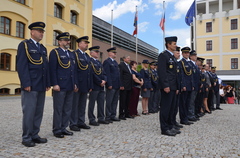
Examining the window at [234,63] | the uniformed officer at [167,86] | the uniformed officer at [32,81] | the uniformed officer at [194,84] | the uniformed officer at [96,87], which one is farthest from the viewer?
the window at [234,63]

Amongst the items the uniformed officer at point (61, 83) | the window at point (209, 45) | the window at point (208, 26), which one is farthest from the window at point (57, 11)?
the window at point (208, 26)

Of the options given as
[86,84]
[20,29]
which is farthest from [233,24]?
[86,84]

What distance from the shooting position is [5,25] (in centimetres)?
1856

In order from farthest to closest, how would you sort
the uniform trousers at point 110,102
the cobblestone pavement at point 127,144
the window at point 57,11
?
the window at point 57,11, the uniform trousers at point 110,102, the cobblestone pavement at point 127,144

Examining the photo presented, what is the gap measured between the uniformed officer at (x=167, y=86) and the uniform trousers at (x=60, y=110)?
226 cm

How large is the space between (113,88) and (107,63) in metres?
0.82

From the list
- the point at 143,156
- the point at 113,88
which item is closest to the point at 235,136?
the point at 143,156

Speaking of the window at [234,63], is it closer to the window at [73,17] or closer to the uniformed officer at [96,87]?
the window at [73,17]

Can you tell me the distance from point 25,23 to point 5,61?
12.5 feet

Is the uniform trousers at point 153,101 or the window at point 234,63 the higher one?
the window at point 234,63

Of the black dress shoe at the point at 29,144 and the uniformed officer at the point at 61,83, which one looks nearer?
the black dress shoe at the point at 29,144

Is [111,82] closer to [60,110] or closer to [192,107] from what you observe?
[60,110]

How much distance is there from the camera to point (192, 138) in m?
5.39

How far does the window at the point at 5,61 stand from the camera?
725 inches
